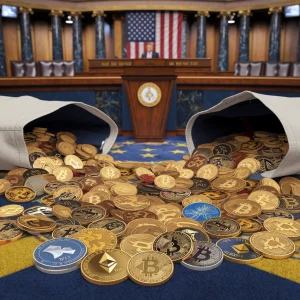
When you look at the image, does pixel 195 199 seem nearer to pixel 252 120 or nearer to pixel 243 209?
pixel 243 209

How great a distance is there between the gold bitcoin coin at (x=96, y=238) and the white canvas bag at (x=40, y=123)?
2.97 feet

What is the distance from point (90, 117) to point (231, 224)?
5.62ft

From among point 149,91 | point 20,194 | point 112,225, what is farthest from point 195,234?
point 149,91

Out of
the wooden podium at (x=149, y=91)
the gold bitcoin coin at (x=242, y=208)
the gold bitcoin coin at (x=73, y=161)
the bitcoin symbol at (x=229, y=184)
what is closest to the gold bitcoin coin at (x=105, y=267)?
the gold bitcoin coin at (x=242, y=208)

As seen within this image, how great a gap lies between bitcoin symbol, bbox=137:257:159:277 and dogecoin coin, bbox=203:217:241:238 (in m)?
0.31

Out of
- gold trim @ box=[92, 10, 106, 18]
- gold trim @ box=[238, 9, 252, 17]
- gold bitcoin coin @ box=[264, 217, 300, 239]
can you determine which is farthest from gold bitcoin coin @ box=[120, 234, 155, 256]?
gold trim @ box=[238, 9, 252, 17]

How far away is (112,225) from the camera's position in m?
1.31

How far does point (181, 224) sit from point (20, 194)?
2.80 feet

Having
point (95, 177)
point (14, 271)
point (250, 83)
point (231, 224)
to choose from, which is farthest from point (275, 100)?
point (250, 83)

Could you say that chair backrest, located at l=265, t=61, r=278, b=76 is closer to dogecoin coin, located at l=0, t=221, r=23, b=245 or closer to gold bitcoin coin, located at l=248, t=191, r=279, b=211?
gold bitcoin coin, located at l=248, t=191, r=279, b=211

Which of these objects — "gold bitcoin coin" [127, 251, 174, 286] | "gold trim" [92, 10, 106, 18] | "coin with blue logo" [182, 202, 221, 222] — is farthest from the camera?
"gold trim" [92, 10, 106, 18]

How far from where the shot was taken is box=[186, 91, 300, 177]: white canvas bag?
5.70 ft

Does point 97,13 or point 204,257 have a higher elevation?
point 97,13

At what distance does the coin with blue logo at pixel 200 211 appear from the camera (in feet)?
4.62
